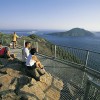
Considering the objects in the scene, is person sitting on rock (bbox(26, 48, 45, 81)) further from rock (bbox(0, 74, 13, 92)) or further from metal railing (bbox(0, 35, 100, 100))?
metal railing (bbox(0, 35, 100, 100))

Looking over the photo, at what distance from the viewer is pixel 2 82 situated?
8328 millimetres

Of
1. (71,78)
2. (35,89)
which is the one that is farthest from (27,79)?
(71,78)

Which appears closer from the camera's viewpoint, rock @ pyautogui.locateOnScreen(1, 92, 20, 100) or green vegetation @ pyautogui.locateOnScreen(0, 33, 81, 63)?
rock @ pyautogui.locateOnScreen(1, 92, 20, 100)

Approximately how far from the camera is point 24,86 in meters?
7.86

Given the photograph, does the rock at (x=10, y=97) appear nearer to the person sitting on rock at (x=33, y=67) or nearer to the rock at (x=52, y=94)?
the rock at (x=52, y=94)

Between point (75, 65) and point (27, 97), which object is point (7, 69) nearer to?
point (27, 97)

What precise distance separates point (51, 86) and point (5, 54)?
4.32 meters

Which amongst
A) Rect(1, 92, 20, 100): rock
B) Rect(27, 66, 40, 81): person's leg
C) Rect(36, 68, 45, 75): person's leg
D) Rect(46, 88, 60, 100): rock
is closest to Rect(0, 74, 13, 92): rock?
Rect(1, 92, 20, 100): rock

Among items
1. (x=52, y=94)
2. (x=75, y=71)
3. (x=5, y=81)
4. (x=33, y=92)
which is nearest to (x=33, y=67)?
(x=5, y=81)

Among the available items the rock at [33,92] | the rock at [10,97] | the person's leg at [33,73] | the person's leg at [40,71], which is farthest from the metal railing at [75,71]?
the rock at [10,97]

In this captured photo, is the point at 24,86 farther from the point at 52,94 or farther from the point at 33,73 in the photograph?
the point at 33,73

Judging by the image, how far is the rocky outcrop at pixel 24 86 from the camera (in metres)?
7.57

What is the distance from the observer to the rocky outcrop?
7.57m

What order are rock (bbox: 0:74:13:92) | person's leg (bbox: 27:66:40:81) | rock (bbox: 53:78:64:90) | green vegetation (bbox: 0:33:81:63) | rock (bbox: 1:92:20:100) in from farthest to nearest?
1. green vegetation (bbox: 0:33:81:63)
2. rock (bbox: 53:78:64:90)
3. person's leg (bbox: 27:66:40:81)
4. rock (bbox: 0:74:13:92)
5. rock (bbox: 1:92:20:100)
